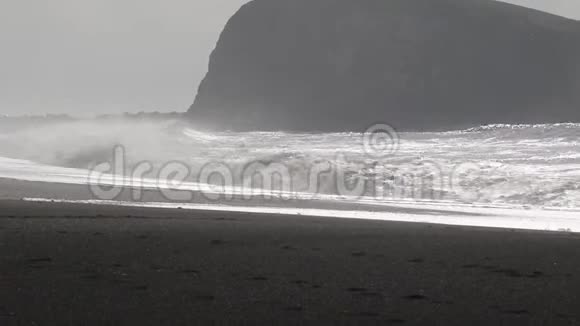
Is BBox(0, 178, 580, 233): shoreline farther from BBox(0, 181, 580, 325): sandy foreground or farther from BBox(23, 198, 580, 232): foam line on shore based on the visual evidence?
BBox(0, 181, 580, 325): sandy foreground

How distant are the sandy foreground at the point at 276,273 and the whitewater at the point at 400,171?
3.10m

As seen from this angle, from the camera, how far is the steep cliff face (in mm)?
67500

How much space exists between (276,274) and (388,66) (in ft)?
227

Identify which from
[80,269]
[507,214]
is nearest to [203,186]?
[507,214]

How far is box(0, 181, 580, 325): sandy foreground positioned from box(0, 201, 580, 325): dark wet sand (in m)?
0.01

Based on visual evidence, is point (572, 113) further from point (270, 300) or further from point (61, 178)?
point (270, 300)

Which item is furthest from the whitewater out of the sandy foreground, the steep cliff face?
the steep cliff face

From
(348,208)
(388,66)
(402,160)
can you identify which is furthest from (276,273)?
(388,66)

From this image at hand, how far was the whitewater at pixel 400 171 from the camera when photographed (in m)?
14.0

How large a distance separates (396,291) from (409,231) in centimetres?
379

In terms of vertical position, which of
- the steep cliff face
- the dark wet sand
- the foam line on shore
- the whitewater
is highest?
the steep cliff face

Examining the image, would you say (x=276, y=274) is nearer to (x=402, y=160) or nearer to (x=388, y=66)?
(x=402, y=160)

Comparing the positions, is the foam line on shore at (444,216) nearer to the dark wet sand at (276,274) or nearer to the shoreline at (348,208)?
the shoreline at (348,208)

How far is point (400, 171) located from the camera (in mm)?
19203
